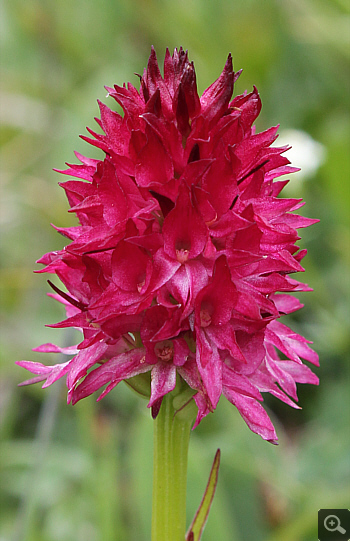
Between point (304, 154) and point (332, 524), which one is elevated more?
point (304, 154)

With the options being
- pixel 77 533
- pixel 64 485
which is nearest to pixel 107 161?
pixel 77 533

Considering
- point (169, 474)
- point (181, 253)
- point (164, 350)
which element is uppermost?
point (181, 253)

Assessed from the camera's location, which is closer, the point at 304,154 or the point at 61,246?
the point at 304,154

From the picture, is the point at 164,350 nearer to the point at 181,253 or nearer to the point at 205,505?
the point at 181,253

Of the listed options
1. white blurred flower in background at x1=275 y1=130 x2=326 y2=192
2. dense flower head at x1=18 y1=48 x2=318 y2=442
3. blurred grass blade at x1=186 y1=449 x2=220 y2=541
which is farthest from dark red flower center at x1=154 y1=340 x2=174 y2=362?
white blurred flower in background at x1=275 y1=130 x2=326 y2=192

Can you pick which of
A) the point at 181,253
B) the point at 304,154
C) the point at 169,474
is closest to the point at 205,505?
the point at 169,474

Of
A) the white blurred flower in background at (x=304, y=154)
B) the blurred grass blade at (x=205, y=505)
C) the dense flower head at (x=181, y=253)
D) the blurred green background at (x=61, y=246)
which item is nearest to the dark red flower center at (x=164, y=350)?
the dense flower head at (x=181, y=253)

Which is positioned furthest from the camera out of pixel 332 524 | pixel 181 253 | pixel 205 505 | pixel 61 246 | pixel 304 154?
pixel 61 246
